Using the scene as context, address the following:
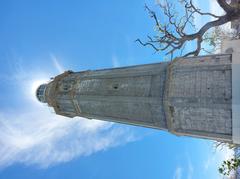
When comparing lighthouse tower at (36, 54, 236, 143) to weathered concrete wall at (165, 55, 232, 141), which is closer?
weathered concrete wall at (165, 55, 232, 141)

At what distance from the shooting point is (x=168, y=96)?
1238 centimetres

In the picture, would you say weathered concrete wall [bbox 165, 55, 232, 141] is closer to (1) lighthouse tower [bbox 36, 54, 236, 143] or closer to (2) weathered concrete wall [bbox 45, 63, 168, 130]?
(1) lighthouse tower [bbox 36, 54, 236, 143]

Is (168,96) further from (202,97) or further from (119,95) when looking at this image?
(119,95)

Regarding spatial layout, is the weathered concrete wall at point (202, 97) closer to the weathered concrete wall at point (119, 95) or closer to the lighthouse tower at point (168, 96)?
the lighthouse tower at point (168, 96)

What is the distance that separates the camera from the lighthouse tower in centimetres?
1125

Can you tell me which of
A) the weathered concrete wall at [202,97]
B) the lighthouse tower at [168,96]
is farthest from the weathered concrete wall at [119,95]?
the weathered concrete wall at [202,97]

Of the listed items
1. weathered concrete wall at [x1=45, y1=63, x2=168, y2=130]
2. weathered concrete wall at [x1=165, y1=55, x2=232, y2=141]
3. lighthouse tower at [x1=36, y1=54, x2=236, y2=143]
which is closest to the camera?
weathered concrete wall at [x1=165, y1=55, x2=232, y2=141]

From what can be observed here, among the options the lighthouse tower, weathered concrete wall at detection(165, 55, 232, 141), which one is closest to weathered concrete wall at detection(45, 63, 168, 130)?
the lighthouse tower

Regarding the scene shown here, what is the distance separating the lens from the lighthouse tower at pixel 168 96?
36.9 feet

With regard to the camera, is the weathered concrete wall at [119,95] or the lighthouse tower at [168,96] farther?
the weathered concrete wall at [119,95]

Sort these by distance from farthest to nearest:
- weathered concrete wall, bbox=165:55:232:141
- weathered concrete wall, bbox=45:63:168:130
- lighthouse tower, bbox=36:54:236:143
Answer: weathered concrete wall, bbox=45:63:168:130
lighthouse tower, bbox=36:54:236:143
weathered concrete wall, bbox=165:55:232:141

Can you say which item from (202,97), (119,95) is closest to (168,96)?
(202,97)

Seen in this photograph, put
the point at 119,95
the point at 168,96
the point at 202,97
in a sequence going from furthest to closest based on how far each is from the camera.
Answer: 1. the point at 119,95
2. the point at 168,96
3. the point at 202,97

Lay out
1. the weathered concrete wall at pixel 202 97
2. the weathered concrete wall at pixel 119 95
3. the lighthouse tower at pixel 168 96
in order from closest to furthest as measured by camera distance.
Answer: the weathered concrete wall at pixel 202 97 → the lighthouse tower at pixel 168 96 → the weathered concrete wall at pixel 119 95
